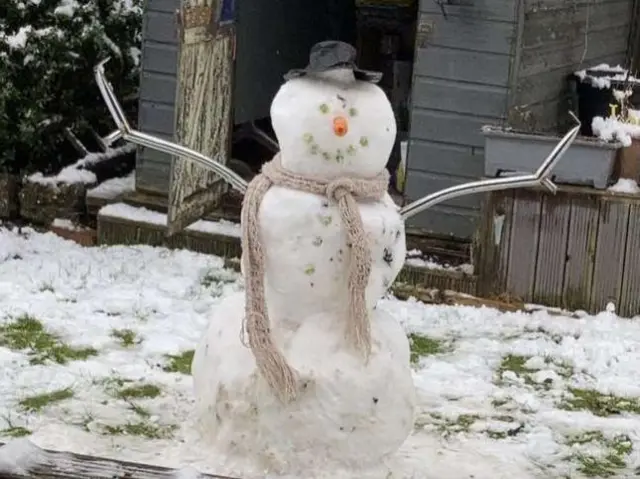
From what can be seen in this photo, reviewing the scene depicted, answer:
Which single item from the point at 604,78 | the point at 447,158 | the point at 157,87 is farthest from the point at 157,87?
the point at 604,78

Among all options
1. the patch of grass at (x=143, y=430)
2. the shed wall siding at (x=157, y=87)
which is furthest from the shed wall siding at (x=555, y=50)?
the patch of grass at (x=143, y=430)

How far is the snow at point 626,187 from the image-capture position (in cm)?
738

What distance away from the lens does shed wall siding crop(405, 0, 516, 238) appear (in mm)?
7836

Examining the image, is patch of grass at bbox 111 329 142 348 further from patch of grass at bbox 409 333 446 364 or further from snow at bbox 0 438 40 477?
snow at bbox 0 438 40 477

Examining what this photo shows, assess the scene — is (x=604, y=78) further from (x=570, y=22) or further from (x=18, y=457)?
(x=18, y=457)

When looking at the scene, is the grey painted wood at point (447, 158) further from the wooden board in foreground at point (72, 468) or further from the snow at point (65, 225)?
the wooden board in foreground at point (72, 468)

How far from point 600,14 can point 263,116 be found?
2996mm

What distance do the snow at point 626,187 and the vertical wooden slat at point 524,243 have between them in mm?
459

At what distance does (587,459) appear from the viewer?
5.45 meters

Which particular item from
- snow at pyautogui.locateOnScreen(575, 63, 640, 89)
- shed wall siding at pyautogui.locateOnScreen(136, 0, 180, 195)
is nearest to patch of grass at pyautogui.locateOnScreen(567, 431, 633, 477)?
snow at pyautogui.locateOnScreen(575, 63, 640, 89)

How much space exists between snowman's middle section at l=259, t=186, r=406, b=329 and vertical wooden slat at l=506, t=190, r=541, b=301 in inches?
117

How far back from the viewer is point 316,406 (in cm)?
451

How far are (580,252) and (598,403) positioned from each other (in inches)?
57.5

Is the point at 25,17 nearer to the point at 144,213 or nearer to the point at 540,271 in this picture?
the point at 144,213
